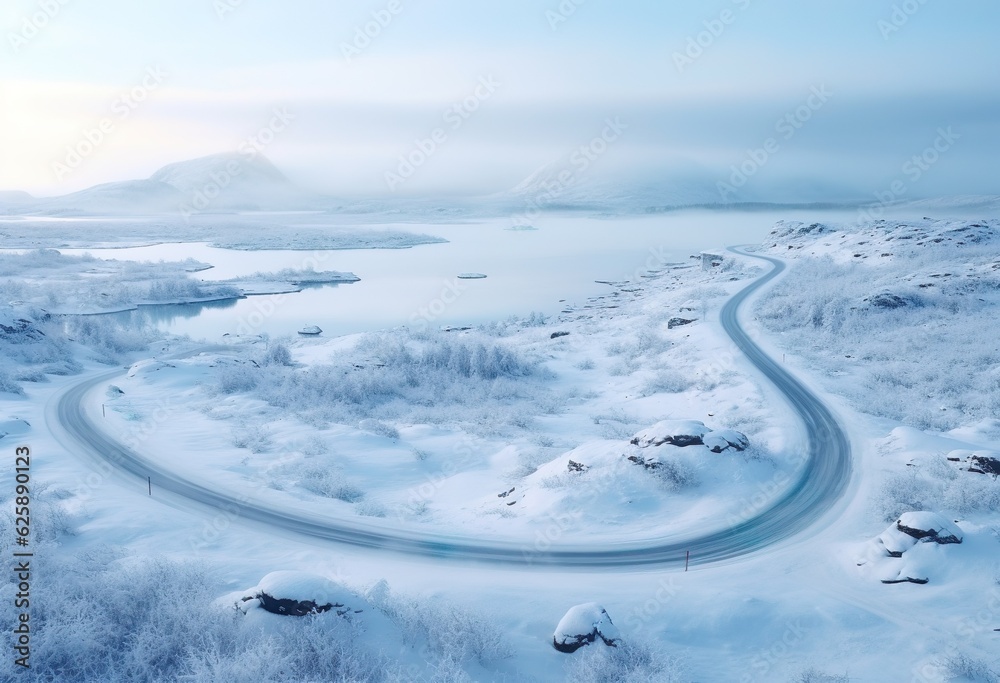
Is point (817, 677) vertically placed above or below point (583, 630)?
below

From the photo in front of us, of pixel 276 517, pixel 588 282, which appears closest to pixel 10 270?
pixel 588 282

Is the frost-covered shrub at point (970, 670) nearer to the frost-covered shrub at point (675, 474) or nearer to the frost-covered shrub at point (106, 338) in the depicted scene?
the frost-covered shrub at point (675, 474)

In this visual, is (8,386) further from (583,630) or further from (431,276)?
(431,276)

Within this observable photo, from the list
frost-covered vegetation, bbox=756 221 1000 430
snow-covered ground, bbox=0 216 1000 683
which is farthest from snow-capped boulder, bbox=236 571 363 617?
frost-covered vegetation, bbox=756 221 1000 430

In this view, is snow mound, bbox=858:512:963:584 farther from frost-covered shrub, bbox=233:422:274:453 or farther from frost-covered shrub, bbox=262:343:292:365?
frost-covered shrub, bbox=262:343:292:365

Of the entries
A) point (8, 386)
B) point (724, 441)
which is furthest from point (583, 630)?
point (8, 386)
